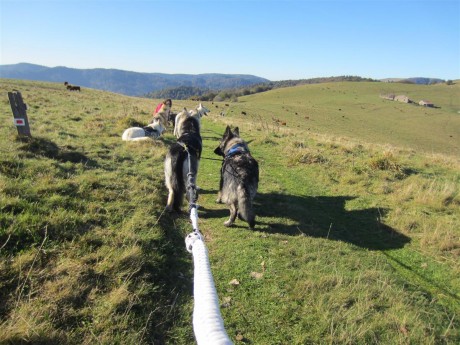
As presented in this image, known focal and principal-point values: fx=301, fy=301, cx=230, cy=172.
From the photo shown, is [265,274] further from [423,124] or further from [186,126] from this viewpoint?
[423,124]

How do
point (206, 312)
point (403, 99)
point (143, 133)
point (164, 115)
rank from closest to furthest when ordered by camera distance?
point (206, 312) → point (143, 133) → point (164, 115) → point (403, 99)

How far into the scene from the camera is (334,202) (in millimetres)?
8562

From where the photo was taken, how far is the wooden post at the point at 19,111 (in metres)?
8.83

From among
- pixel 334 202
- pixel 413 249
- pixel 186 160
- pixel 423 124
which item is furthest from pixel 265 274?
pixel 423 124

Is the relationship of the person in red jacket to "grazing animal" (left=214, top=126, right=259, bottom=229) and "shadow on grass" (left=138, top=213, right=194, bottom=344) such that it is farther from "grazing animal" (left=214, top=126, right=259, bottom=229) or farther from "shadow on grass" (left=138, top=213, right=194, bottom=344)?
"shadow on grass" (left=138, top=213, right=194, bottom=344)

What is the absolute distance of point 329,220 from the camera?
24.1ft

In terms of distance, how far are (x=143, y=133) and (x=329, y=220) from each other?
896 centimetres

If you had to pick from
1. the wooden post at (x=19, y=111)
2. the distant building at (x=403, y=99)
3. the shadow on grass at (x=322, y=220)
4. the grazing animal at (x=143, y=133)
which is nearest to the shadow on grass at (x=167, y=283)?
the shadow on grass at (x=322, y=220)

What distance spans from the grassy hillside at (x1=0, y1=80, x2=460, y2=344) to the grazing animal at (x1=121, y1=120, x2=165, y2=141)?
8.50 ft

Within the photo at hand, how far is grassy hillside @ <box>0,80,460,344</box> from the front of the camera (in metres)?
3.45

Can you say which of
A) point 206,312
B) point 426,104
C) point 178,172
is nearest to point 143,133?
point 178,172

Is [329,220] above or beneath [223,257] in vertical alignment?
beneath

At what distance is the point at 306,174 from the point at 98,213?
7539 millimetres

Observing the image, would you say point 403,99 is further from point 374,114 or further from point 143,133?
point 143,133
